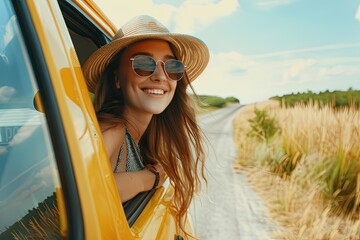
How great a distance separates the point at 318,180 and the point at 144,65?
402cm

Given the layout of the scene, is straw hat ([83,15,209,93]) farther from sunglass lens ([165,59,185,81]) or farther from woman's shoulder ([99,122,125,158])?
woman's shoulder ([99,122,125,158])

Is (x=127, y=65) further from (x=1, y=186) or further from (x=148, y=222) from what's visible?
(x=1, y=186)

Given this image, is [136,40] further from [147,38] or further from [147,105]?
[147,105]

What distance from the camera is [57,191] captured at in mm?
963

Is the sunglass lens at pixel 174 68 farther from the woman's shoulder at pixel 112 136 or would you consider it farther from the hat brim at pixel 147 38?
the woman's shoulder at pixel 112 136

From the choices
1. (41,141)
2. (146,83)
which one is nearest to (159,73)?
(146,83)

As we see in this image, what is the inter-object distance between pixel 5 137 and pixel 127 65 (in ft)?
3.67

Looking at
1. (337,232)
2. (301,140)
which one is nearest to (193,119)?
(337,232)

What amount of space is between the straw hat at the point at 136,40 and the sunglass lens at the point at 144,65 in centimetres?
8

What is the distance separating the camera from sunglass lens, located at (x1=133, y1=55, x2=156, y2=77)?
1.92 m

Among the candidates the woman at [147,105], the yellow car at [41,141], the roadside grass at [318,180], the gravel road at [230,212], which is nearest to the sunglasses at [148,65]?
the woman at [147,105]

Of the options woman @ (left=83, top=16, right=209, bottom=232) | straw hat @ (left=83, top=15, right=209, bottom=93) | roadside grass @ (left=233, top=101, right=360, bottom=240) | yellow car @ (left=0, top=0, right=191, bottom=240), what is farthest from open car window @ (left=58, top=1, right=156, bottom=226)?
roadside grass @ (left=233, top=101, right=360, bottom=240)

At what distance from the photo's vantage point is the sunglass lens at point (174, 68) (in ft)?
6.56

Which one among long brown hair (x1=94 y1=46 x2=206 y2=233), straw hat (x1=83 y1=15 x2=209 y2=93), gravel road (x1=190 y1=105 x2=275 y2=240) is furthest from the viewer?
gravel road (x1=190 y1=105 x2=275 y2=240)
